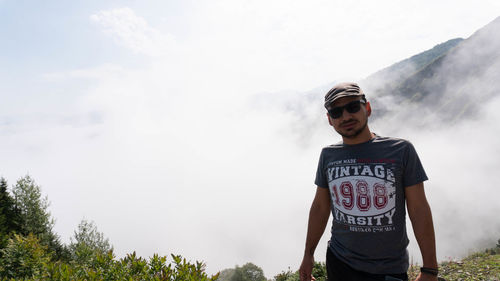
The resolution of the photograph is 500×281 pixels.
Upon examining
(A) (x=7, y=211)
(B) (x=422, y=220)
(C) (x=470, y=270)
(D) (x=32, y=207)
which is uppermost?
(D) (x=32, y=207)

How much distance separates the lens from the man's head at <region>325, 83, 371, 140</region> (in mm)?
2777

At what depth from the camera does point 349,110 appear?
2834 mm

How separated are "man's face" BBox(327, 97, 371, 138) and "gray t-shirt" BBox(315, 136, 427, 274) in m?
0.15

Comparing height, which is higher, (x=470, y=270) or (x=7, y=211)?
(x=7, y=211)

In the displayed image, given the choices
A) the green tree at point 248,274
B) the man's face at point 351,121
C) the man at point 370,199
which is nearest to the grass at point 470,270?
the man at point 370,199

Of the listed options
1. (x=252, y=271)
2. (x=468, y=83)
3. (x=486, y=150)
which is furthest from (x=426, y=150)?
(x=252, y=271)

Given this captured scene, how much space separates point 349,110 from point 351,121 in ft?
0.38

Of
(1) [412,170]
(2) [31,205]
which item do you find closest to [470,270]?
(1) [412,170]

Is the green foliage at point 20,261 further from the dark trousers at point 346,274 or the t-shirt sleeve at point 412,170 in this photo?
the t-shirt sleeve at point 412,170

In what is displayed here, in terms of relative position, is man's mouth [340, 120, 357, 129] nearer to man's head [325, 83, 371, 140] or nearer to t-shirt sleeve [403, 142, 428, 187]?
man's head [325, 83, 371, 140]

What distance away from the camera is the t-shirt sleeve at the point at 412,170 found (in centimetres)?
246

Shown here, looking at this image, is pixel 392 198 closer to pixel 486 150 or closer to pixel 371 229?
pixel 371 229

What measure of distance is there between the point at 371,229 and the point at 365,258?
28cm

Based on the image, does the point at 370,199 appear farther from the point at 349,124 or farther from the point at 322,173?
the point at 349,124
